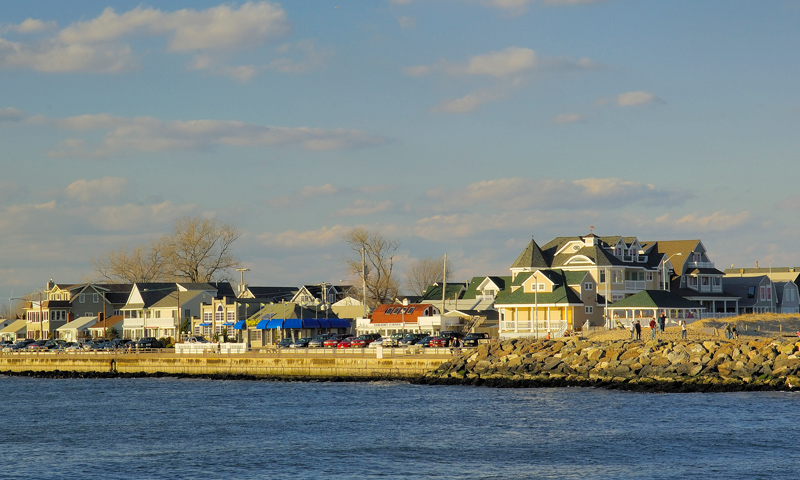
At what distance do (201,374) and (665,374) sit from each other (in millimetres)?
39636

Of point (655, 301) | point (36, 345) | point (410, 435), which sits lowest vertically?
point (410, 435)

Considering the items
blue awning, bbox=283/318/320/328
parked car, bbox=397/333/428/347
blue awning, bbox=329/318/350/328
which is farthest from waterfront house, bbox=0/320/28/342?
parked car, bbox=397/333/428/347

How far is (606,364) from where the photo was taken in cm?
6172

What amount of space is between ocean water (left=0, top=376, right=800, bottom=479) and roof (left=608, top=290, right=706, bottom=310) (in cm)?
2457

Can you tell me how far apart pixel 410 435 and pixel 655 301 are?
4403 centimetres

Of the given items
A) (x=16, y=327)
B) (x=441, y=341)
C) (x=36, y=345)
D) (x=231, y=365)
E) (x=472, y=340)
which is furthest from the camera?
(x=16, y=327)

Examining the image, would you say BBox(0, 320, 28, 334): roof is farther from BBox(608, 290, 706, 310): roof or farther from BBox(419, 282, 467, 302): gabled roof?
BBox(608, 290, 706, 310): roof

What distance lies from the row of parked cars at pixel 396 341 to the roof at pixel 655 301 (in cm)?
1242

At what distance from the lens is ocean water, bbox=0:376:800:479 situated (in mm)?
34781

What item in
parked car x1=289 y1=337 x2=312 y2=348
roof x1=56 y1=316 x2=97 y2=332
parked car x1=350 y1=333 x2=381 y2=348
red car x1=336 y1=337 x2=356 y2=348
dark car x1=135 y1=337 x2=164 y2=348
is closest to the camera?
red car x1=336 y1=337 x2=356 y2=348

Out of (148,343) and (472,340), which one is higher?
(472,340)

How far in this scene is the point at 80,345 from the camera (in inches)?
3962

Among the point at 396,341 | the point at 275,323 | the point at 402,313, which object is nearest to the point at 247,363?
the point at 396,341

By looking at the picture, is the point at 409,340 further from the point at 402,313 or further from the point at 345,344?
the point at 402,313
